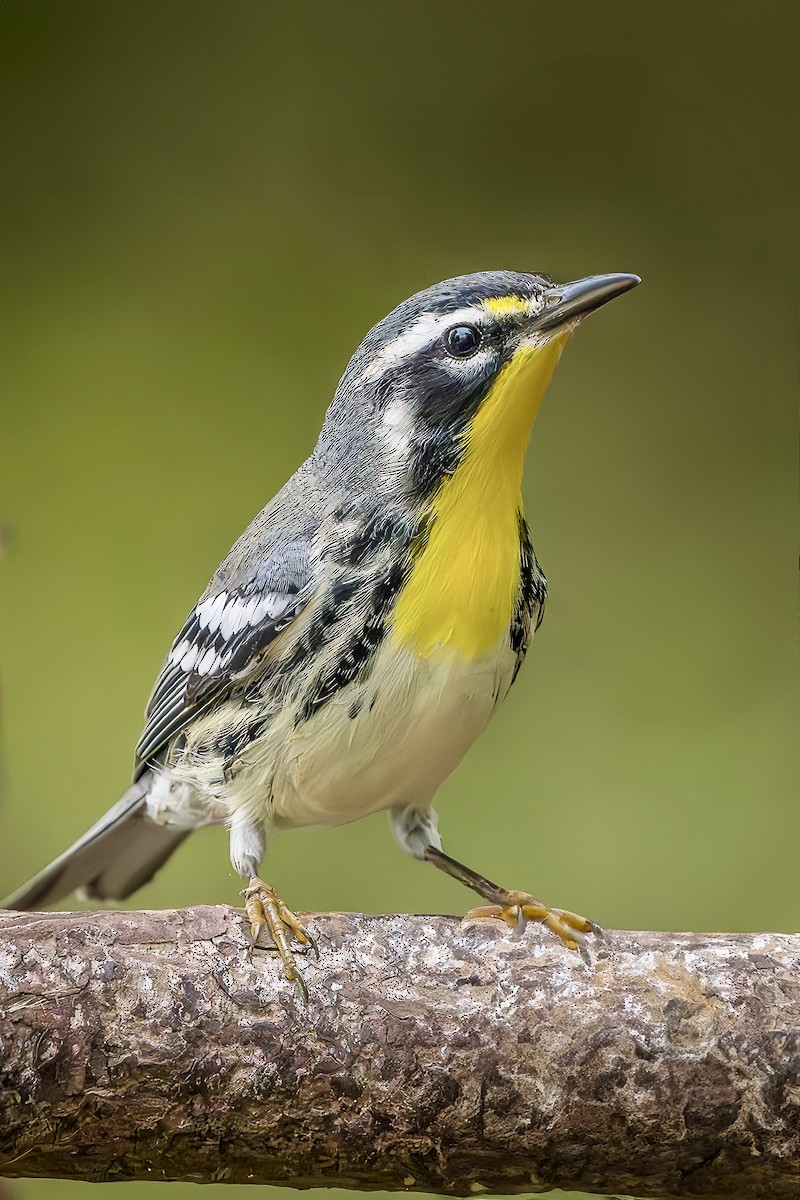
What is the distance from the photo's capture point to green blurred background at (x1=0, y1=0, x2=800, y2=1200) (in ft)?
8.52

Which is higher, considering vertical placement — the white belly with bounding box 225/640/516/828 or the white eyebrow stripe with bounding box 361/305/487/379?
the white eyebrow stripe with bounding box 361/305/487/379

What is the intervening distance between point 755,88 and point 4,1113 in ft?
8.01

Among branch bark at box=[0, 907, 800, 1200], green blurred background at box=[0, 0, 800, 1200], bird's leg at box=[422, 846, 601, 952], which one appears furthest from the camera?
green blurred background at box=[0, 0, 800, 1200]

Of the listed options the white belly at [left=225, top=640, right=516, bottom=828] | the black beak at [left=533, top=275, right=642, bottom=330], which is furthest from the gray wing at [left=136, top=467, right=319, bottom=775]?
the black beak at [left=533, top=275, right=642, bottom=330]

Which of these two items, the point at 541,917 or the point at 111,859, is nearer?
the point at 541,917

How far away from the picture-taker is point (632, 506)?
2877mm

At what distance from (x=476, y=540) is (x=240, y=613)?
1.07 feet

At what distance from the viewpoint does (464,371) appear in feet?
4.82

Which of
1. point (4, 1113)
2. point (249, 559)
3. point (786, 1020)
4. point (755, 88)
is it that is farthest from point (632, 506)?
point (4, 1113)

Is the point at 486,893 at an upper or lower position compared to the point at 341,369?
lower

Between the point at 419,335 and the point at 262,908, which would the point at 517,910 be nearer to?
the point at 262,908

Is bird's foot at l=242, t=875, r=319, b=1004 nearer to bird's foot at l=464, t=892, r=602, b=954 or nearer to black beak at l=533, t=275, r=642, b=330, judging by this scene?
bird's foot at l=464, t=892, r=602, b=954

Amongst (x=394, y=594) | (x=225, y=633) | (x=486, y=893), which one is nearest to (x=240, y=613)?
(x=225, y=633)

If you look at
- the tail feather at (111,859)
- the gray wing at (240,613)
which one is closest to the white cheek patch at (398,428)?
the gray wing at (240,613)
